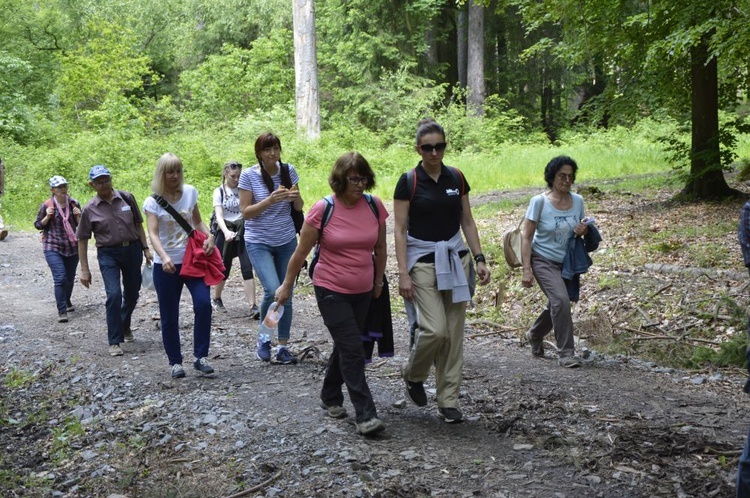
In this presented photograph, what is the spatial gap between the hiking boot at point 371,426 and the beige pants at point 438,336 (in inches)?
19.0

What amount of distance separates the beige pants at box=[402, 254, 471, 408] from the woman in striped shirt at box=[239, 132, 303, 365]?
2112 mm

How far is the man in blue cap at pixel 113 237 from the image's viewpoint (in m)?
8.75

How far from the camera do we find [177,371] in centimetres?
766

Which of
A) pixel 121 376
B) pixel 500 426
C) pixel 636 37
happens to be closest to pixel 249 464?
pixel 500 426

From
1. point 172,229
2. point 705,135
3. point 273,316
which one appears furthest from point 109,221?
point 705,135

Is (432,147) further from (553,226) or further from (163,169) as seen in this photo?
(163,169)

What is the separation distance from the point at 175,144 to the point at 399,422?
78.0 feet

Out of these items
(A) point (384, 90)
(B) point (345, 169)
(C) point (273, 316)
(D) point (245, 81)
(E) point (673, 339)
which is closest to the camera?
(B) point (345, 169)

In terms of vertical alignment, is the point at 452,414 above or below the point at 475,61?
below

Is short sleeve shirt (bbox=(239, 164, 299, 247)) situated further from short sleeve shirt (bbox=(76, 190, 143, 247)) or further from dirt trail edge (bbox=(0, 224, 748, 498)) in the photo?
short sleeve shirt (bbox=(76, 190, 143, 247))

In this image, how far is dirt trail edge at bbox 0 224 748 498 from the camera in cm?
498

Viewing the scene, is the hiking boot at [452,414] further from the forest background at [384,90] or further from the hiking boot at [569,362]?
the forest background at [384,90]

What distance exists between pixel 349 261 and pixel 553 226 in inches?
102

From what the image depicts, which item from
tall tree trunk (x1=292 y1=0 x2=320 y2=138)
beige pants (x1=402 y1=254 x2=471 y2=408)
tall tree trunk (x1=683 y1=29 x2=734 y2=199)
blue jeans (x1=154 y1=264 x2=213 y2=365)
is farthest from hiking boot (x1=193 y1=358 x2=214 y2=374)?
tall tree trunk (x1=292 y1=0 x2=320 y2=138)
